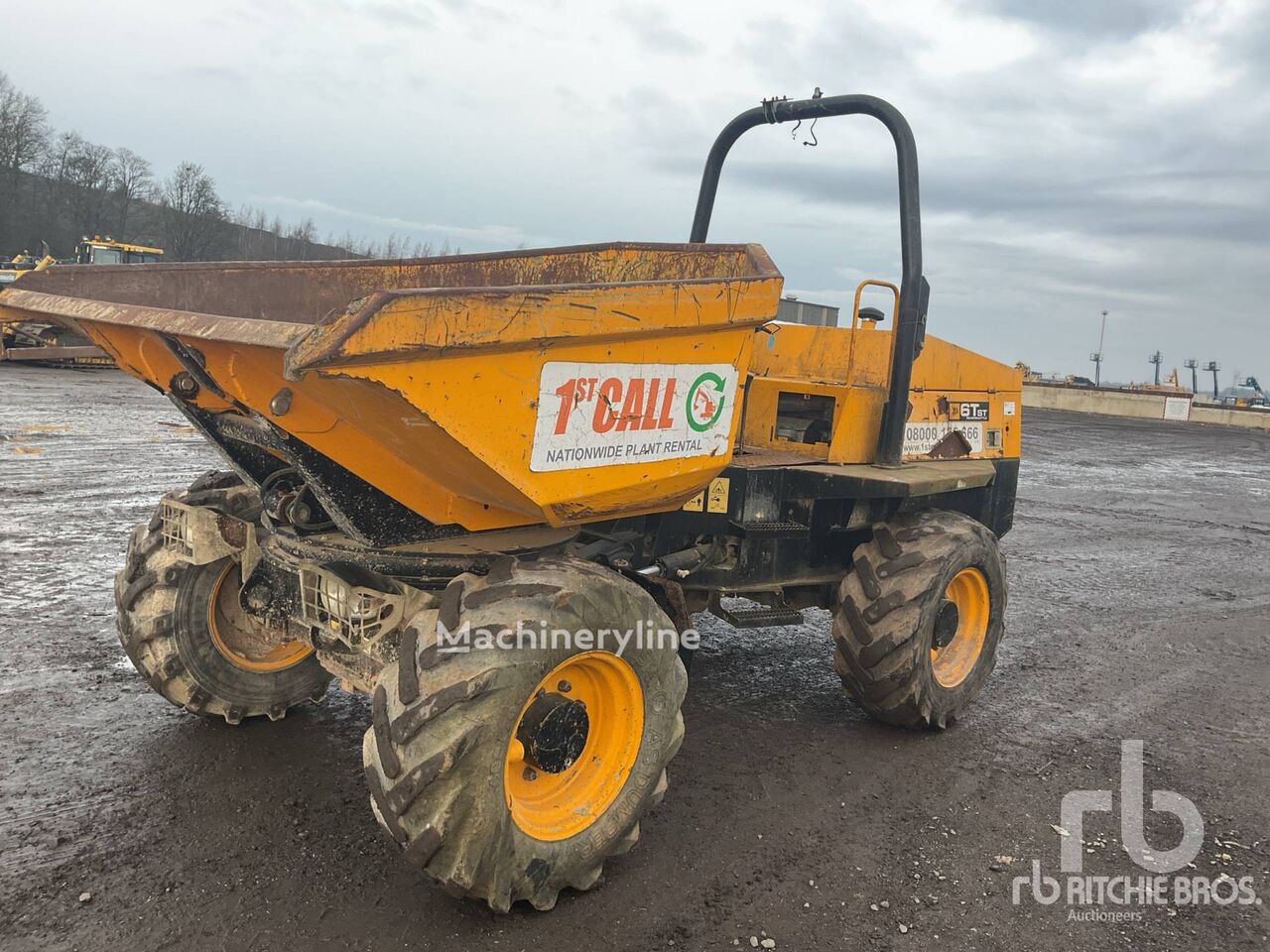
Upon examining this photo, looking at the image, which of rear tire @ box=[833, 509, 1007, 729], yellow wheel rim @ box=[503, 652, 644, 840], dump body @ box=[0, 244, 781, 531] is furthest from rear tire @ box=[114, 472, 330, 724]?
rear tire @ box=[833, 509, 1007, 729]

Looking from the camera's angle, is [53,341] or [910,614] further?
[53,341]

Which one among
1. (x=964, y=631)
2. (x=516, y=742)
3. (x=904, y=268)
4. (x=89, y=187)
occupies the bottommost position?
(x=516, y=742)

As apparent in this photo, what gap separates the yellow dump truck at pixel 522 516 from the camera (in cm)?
263

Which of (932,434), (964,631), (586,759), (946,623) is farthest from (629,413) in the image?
(964,631)

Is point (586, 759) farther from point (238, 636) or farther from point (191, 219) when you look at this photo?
point (191, 219)

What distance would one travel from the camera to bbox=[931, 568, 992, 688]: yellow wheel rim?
475 centimetres

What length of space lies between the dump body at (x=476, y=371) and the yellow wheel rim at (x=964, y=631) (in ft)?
6.59

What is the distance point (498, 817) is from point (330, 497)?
108 cm

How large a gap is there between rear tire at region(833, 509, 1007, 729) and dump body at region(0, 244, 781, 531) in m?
1.28

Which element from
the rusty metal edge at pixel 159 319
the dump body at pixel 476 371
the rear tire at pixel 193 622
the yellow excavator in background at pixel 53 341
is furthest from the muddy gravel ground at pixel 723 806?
the yellow excavator in background at pixel 53 341

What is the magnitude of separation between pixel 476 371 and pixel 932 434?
3209mm

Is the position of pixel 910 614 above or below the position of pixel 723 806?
above

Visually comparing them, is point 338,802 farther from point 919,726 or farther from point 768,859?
point 919,726

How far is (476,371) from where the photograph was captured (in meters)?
2.49
